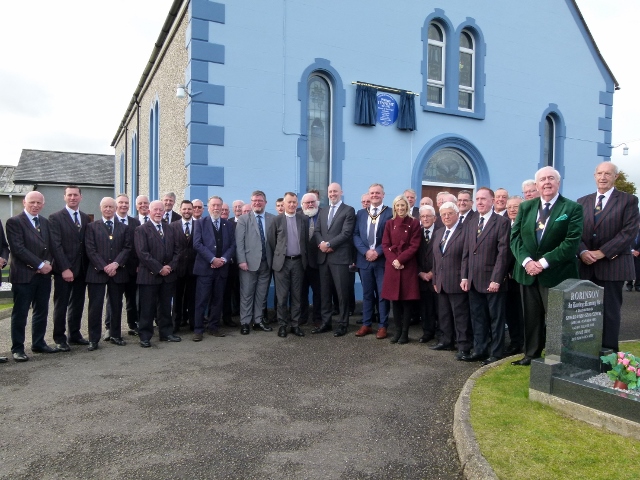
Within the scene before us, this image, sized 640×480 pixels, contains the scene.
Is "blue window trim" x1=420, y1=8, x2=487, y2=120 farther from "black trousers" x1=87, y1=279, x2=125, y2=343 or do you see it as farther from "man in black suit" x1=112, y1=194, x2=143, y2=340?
"black trousers" x1=87, y1=279, x2=125, y2=343

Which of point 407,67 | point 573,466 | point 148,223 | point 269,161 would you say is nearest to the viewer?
point 573,466

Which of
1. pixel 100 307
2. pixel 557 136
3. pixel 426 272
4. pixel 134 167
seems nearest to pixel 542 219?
pixel 426 272

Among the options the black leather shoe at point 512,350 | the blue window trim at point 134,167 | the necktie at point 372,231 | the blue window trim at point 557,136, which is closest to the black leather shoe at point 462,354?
the black leather shoe at point 512,350

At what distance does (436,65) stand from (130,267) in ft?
29.6

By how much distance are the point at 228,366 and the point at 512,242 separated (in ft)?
12.2

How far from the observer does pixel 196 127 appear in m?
9.70

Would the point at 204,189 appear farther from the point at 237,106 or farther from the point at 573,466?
the point at 573,466

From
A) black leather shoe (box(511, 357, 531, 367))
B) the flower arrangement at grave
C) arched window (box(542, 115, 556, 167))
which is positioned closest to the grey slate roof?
arched window (box(542, 115, 556, 167))

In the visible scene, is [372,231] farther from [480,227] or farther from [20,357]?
[20,357]

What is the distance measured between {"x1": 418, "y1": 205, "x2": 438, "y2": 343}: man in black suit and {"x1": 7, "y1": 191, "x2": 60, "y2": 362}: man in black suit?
5210 mm

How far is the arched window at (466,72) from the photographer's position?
1308 cm

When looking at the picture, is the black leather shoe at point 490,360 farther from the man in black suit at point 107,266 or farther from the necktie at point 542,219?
the man in black suit at point 107,266

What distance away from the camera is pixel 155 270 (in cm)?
729

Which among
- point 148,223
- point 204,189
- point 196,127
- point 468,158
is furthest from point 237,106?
point 468,158
